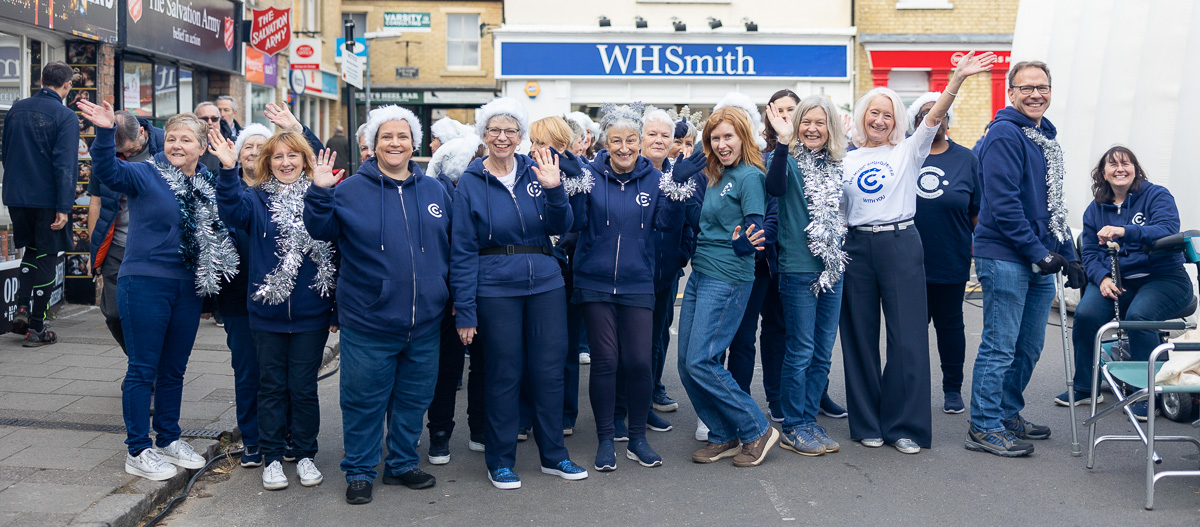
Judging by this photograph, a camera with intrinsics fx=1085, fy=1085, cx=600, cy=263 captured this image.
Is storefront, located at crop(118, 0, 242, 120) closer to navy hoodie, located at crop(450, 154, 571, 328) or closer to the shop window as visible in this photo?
navy hoodie, located at crop(450, 154, 571, 328)

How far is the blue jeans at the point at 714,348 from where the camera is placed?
5.40m

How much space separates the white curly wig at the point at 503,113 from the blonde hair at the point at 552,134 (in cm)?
41

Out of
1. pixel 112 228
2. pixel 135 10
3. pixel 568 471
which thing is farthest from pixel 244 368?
pixel 135 10

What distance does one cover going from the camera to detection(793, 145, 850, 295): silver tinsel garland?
557cm

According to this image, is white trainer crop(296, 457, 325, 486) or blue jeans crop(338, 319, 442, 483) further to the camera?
white trainer crop(296, 457, 325, 486)

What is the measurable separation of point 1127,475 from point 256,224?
4.37 metres

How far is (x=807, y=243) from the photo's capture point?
5.63 m

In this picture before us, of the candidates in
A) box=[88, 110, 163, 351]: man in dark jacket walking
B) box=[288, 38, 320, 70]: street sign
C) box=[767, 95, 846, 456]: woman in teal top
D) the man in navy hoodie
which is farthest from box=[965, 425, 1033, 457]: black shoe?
box=[288, 38, 320, 70]: street sign

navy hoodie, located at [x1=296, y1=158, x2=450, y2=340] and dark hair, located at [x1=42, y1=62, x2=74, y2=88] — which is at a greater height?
dark hair, located at [x1=42, y1=62, x2=74, y2=88]

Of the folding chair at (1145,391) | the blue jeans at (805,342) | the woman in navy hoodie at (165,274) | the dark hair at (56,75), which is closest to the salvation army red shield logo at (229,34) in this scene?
the dark hair at (56,75)

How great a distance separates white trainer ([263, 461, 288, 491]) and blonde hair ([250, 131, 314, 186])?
1.36m

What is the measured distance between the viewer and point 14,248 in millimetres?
9078

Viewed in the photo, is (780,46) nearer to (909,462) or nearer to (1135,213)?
(1135,213)

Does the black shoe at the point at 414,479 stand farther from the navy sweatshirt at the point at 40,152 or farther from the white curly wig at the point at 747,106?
the navy sweatshirt at the point at 40,152
